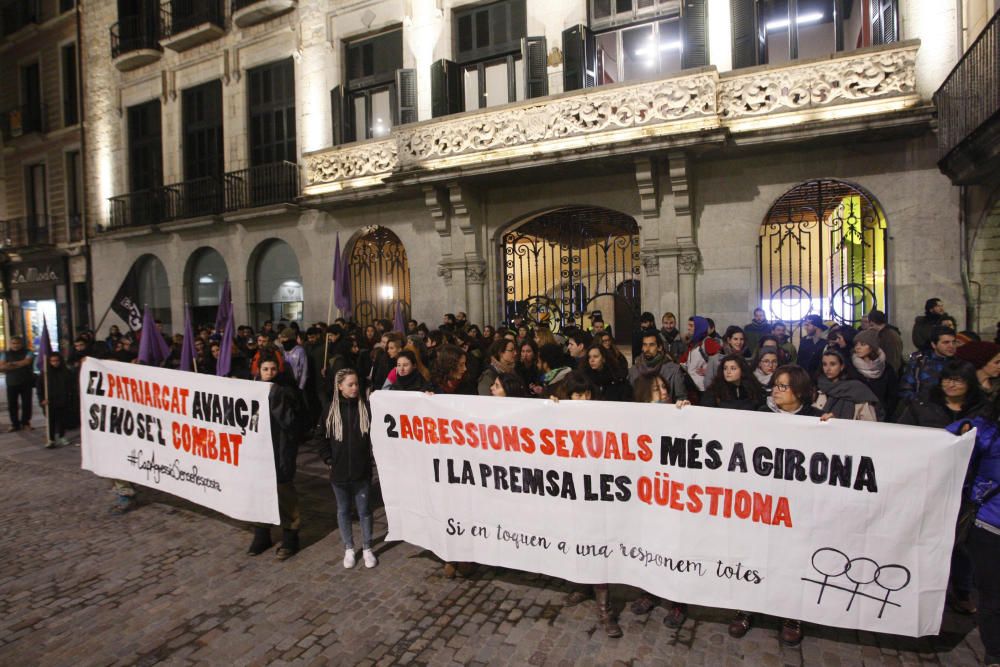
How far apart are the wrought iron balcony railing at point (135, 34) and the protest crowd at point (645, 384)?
1357 centimetres

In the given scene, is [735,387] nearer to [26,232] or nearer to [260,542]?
[260,542]

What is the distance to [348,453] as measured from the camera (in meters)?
4.84

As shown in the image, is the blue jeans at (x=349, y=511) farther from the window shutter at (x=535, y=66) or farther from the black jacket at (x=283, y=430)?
the window shutter at (x=535, y=66)

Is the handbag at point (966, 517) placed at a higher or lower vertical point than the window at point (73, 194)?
lower

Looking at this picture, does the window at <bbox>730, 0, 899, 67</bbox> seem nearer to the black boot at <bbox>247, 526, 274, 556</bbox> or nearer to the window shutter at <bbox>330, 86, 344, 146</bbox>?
the window shutter at <bbox>330, 86, 344, 146</bbox>

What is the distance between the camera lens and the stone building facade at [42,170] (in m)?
21.5

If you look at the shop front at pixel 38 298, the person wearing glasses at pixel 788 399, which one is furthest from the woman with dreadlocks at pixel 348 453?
the shop front at pixel 38 298

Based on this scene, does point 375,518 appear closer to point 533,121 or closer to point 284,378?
point 284,378

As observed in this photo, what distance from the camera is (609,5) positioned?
39.1ft

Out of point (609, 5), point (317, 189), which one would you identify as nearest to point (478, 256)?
point (317, 189)

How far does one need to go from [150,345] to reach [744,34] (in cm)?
1171

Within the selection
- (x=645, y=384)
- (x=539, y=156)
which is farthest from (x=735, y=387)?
(x=539, y=156)

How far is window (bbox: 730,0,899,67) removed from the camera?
10.4 metres

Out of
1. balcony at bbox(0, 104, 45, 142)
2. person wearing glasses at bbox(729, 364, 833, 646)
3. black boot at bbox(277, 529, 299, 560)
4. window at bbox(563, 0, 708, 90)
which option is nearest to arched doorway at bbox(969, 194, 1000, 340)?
window at bbox(563, 0, 708, 90)
